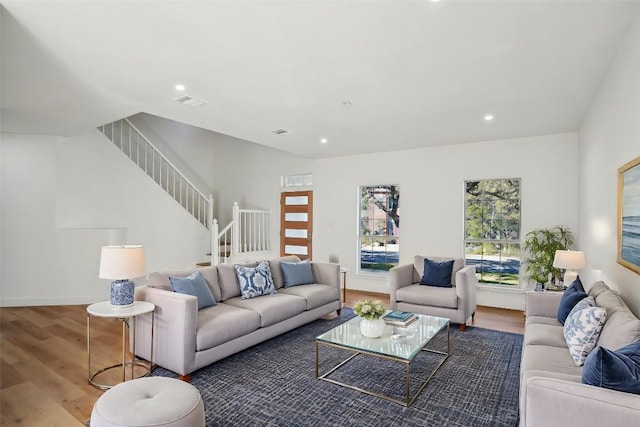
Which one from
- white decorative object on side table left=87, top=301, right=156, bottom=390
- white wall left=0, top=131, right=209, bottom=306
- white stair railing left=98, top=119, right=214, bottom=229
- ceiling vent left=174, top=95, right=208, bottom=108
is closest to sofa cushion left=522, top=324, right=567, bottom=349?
white decorative object on side table left=87, top=301, right=156, bottom=390

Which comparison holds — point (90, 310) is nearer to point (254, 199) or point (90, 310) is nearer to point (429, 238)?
point (429, 238)

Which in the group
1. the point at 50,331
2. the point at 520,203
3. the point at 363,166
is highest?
the point at 363,166

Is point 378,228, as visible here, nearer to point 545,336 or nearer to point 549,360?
point 545,336

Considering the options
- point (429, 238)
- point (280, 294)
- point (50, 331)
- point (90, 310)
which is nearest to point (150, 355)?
point (90, 310)

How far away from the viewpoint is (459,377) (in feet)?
10.3

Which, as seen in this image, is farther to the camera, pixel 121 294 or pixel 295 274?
pixel 295 274

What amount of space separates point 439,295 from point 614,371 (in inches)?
117

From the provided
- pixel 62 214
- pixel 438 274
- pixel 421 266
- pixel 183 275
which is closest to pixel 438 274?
pixel 438 274

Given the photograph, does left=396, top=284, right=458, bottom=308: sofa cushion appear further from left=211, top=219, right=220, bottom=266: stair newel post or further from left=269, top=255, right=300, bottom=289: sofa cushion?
left=211, top=219, right=220, bottom=266: stair newel post

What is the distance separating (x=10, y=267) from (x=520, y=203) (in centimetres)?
777

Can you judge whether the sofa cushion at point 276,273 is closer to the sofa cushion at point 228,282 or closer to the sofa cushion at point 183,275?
the sofa cushion at point 228,282

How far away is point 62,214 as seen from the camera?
5.67 metres

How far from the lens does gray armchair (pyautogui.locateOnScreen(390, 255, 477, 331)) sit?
4.38 meters

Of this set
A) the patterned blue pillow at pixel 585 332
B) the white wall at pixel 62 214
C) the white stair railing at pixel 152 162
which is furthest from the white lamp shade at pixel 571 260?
the white wall at pixel 62 214
